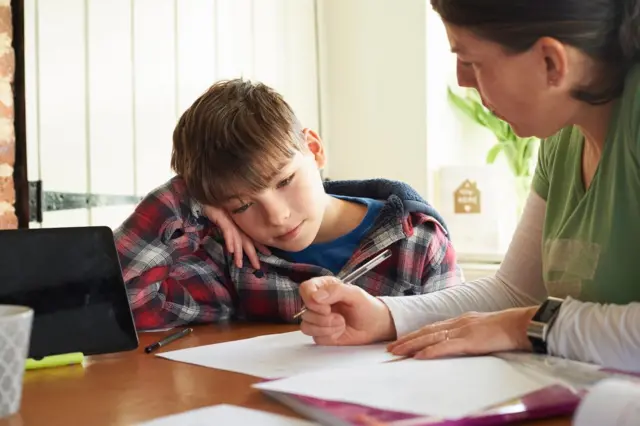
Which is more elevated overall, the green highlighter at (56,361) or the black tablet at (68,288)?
the black tablet at (68,288)

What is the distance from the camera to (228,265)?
53.9 inches

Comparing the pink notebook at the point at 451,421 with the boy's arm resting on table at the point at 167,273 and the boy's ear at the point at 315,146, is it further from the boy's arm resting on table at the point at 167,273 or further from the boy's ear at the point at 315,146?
the boy's ear at the point at 315,146

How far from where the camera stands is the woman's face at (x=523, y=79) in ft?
2.92

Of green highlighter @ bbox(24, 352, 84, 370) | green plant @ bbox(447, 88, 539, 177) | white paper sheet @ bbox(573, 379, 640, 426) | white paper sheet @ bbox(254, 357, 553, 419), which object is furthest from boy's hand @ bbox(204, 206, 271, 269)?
green plant @ bbox(447, 88, 539, 177)

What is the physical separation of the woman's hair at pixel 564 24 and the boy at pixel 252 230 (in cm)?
46

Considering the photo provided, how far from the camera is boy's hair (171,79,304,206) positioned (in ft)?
4.12

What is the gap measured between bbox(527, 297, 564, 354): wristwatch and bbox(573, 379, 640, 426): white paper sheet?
31 cm

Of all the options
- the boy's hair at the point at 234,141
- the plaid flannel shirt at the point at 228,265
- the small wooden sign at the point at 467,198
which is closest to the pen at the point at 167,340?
the plaid flannel shirt at the point at 228,265

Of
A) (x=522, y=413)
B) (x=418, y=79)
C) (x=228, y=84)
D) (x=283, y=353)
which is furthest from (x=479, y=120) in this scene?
(x=522, y=413)

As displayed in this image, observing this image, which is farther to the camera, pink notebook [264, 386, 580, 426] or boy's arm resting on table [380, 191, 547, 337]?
boy's arm resting on table [380, 191, 547, 337]

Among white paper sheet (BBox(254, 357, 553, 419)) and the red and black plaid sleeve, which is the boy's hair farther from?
white paper sheet (BBox(254, 357, 553, 419))

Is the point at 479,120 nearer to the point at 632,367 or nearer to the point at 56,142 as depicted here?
the point at 56,142

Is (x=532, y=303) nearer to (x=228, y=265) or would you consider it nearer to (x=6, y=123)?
(x=228, y=265)

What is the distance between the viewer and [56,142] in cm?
182
